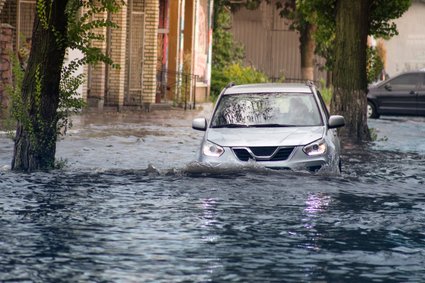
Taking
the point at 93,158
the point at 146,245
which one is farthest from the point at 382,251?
the point at 93,158

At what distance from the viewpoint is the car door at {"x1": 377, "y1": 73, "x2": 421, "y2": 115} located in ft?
145

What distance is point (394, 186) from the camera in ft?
58.5

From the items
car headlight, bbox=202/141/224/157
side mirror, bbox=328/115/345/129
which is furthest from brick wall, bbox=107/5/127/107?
car headlight, bbox=202/141/224/157

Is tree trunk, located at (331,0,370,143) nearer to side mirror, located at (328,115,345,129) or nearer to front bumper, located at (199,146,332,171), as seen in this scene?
side mirror, located at (328,115,345,129)

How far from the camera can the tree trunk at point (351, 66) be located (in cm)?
2897

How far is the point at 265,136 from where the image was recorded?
665 inches

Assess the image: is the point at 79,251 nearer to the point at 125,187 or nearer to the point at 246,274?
the point at 246,274

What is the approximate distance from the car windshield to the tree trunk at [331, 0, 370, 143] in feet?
35.1

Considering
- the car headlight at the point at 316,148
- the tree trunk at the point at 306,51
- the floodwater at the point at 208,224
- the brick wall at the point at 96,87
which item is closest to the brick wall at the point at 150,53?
the brick wall at the point at 96,87

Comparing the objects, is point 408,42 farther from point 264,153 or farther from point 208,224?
point 208,224

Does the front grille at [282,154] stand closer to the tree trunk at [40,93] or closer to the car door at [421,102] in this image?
the tree trunk at [40,93]

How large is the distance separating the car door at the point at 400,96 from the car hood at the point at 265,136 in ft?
88.9

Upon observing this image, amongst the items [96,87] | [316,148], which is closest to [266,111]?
[316,148]

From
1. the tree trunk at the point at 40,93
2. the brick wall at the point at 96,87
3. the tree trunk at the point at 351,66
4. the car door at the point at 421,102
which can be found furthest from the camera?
the car door at the point at 421,102
